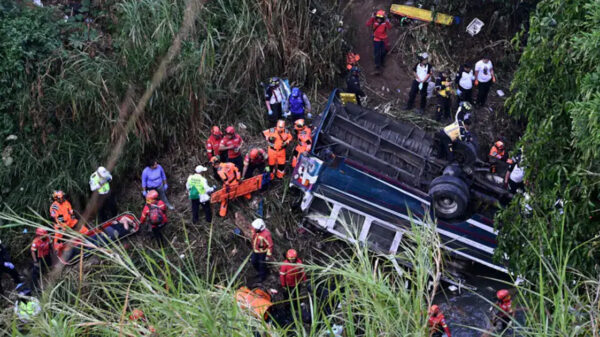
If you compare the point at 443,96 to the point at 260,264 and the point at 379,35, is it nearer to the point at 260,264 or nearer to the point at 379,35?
the point at 379,35

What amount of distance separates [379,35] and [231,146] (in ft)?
15.6

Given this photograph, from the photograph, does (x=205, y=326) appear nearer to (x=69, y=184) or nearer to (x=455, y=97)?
(x=69, y=184)

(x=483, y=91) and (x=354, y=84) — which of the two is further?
(x=483, y=91)

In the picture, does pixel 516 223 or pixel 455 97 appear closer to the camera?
pixel 516 223

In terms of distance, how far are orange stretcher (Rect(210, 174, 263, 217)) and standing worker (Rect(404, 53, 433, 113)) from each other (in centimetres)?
405

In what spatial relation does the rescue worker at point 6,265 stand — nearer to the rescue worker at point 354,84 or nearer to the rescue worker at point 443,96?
the rescue worker at point 354,84

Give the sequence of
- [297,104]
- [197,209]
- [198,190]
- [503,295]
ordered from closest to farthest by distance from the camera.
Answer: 1. [503,295]
2. [198,190]
3. [197,209]
4. [297,104]

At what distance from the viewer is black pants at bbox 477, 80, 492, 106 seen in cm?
1359

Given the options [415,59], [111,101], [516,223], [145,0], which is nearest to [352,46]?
[415,59]

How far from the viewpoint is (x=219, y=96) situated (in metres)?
13.0

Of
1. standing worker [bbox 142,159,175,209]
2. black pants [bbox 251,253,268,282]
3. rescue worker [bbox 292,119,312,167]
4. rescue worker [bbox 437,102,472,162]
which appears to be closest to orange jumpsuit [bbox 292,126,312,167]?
rescue worker [bbox 292,119,312,167]

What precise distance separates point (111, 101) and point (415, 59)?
7.14 metres

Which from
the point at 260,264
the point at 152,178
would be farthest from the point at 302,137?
the point at 152,178

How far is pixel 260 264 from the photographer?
1058cm
